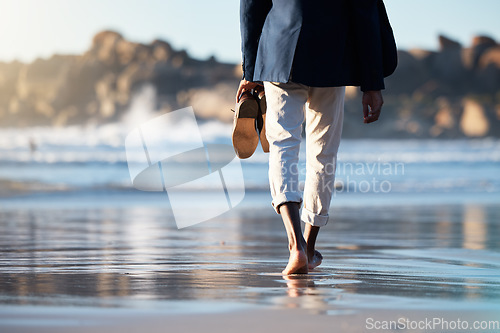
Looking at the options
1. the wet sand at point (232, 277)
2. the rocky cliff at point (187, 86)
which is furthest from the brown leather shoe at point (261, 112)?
the rocky cliff at point (187, 86)

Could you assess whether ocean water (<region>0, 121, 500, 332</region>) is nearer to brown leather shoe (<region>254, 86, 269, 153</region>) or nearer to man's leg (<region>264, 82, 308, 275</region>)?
man's leg (<region>264, 82, 308, 275</region>)

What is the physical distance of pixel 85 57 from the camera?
65.5 metres

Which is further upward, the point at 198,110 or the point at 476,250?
the point at 198,110

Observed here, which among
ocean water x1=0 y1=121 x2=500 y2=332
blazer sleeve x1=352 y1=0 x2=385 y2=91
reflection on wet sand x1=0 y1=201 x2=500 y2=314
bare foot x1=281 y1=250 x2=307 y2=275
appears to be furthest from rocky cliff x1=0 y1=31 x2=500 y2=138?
bare foot x1=281 y1=250 x2=307 y2=275

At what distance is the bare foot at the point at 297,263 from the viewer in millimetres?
2801

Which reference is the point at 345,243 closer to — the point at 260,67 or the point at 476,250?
the point at 476,250

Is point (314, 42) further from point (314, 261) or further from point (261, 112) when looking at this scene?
point (314, 261)

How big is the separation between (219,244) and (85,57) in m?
63.4

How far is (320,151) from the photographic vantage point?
3066mm

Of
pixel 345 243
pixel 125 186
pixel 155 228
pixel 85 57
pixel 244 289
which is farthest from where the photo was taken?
pixel 85 57

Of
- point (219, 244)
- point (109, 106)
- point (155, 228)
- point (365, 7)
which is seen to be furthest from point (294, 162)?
point (109, 106)

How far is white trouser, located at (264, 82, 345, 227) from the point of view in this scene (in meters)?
2.88

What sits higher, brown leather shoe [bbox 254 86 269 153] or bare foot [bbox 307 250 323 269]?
brown leather shoe [bbox 254 86 269 153]

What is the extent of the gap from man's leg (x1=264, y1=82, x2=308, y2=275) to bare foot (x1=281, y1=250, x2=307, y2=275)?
0.01m
